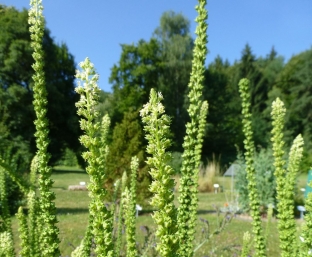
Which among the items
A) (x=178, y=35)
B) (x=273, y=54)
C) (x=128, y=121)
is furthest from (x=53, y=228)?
(x=273, y=54)

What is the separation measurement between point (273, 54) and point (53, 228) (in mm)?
70663

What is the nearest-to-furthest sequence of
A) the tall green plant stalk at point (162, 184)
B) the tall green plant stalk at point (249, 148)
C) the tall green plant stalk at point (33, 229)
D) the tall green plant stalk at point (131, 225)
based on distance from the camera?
the tall green plant stalk at point (162, 184)
the tall green plant stalk at point (131, 225)
the tall green plant stalk at point (249, 148)
the tall green plant stalk at point (33, 229)

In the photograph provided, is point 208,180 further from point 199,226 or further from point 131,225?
point 131,225

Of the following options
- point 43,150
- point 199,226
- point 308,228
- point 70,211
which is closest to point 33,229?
point 43,150

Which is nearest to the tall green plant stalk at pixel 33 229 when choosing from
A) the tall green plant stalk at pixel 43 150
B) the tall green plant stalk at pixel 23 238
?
the tall green plant stalk at pixel 23 238

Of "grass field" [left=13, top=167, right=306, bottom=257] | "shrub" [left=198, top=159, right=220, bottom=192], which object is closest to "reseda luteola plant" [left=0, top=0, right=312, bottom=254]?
"grass field" [left=13, top=167, right=306, bottom=257]

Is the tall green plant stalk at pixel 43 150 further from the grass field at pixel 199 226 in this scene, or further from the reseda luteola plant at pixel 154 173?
the grass field at pixel 199 226

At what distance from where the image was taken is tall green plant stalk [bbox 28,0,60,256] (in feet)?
4.13

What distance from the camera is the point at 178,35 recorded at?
42406 mm

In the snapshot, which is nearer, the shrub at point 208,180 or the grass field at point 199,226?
the grass field at point 199,226

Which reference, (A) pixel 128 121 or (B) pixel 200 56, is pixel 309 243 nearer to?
(B) pixel 200 56

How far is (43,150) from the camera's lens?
1357 mm

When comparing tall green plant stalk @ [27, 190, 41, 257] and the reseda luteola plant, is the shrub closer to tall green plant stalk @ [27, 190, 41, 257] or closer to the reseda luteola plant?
tall green plant stalk @ [27, 190, 41, 257]

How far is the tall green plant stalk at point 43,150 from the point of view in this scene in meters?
1.26
